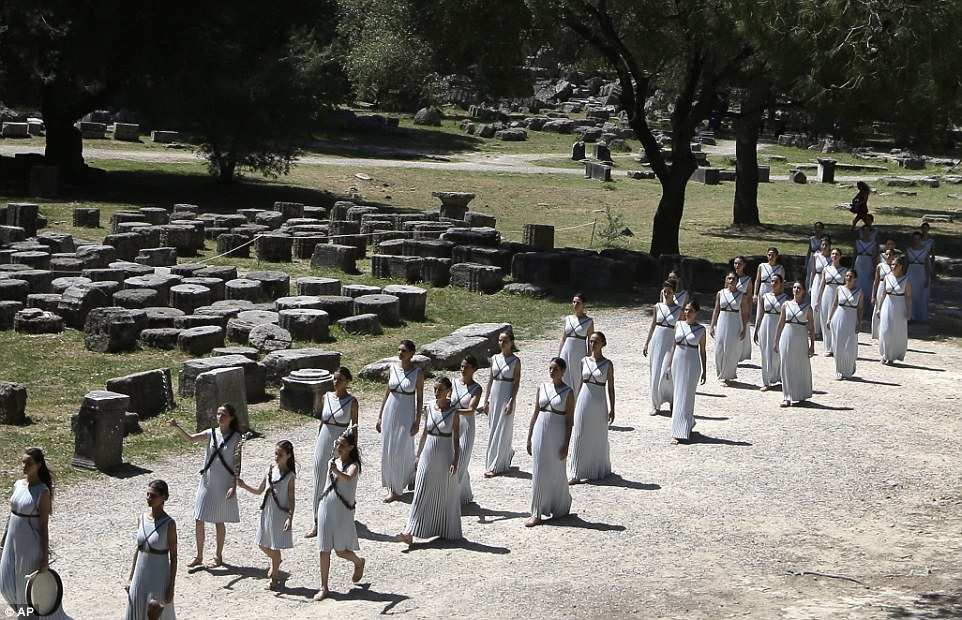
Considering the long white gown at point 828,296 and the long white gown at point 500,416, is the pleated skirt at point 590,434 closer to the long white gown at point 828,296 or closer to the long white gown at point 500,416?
the long white gown at point 500,416

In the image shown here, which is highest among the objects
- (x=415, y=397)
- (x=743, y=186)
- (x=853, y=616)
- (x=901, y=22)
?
(x=901, y=22)

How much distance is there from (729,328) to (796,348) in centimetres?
137

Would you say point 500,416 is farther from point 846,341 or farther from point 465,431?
point 846,341

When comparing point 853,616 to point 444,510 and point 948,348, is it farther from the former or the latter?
point 948,348

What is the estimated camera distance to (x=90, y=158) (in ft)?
139

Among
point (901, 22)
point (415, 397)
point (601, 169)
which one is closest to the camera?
point (415, 397)

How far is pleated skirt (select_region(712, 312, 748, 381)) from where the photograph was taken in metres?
19.2

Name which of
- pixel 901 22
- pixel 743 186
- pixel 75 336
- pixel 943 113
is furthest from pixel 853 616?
pixel 743 186

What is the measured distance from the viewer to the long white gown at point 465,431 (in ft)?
43.6

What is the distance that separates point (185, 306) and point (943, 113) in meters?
16.5

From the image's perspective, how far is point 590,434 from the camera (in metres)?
14.4

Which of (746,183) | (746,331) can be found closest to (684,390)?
(746,331)

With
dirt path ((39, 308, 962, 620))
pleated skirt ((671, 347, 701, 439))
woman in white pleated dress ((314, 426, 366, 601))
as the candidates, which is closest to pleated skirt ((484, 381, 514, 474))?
dirt path ((39, 308, 962, 620))

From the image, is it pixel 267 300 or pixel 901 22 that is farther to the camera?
pixel 267 300
